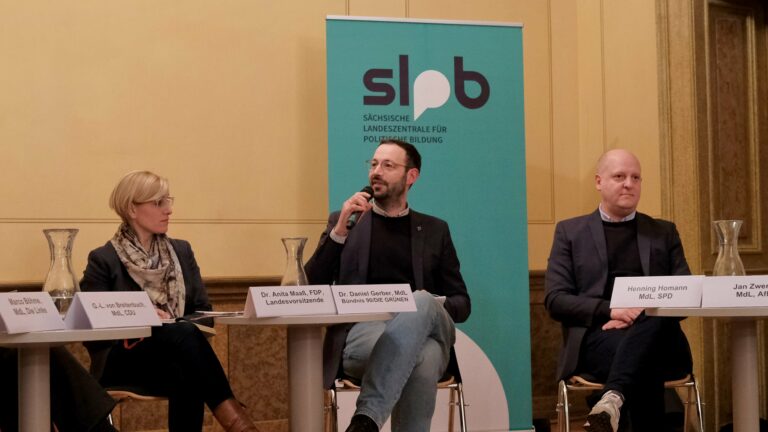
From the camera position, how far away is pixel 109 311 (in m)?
2.57

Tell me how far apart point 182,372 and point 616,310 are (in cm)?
161

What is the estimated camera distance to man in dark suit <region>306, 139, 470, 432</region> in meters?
3.14

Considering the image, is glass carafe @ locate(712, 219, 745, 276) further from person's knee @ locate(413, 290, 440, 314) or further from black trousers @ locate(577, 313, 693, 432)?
person's knee @ locate(413, 290, 440, 314)

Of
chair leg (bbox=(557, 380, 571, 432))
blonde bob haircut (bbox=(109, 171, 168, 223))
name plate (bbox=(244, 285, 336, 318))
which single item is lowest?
chair leg (bbox=(557, 380, 571, 432))

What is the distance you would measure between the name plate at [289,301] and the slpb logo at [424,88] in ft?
6.78

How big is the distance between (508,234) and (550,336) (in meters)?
1.04

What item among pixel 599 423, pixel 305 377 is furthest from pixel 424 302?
pixel 599 423

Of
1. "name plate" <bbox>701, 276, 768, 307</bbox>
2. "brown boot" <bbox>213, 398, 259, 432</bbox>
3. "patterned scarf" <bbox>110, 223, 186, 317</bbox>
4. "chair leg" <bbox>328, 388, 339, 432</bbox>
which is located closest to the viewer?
"name plate" <bbox>701, 276, 768, 307</bbox>

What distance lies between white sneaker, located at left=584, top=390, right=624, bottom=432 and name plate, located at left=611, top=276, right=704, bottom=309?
1.30 ft

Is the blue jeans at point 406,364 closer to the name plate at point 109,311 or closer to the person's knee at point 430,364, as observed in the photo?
the person's knee at point 430,364

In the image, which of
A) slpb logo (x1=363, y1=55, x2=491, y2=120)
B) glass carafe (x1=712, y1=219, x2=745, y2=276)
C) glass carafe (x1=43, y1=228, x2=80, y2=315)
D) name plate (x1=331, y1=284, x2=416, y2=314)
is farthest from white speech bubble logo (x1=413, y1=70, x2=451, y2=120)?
glass carafe (x1=43, y1=228, x2=80, y2=315)

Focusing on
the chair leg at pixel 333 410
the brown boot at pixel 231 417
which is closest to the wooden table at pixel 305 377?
the brown boot at pixel 231 417

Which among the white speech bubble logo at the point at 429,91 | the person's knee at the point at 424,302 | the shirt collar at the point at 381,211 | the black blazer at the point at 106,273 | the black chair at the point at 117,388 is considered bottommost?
the black chair at the point at 117,388

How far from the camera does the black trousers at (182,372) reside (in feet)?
10.9
